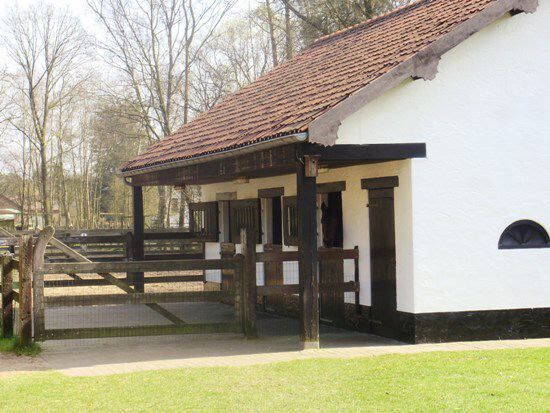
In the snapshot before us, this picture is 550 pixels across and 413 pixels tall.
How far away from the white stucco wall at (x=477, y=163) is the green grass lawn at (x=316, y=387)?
2.03m

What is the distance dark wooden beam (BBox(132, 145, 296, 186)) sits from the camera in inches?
483

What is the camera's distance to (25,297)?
12156 mm

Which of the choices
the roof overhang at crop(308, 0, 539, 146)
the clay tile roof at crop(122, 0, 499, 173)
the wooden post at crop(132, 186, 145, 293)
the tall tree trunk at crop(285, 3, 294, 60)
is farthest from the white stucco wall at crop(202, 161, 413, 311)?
the tall tree trunk at crop(285, 3, 294, 60)

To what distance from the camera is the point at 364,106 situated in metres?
12.0

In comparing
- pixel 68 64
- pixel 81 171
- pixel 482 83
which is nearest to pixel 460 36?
pixel 482 83

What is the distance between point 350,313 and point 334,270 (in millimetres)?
847

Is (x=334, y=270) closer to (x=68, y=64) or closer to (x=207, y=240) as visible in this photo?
(x=207, y=240)

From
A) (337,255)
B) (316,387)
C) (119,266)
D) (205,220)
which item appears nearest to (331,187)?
(337,255)

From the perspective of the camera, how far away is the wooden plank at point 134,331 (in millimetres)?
12117

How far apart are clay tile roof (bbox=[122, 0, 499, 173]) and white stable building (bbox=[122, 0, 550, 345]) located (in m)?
0.08

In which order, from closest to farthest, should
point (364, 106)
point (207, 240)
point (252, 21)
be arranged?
point (364, 106)
point (207, 240)
point (252, 21)

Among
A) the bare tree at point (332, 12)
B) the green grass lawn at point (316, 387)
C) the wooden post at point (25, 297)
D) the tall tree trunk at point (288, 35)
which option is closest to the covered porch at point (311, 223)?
the green grass lawn at point (316, 387)

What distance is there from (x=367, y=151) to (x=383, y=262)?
196cm

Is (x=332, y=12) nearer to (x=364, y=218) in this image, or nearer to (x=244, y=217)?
(x=244, y=217)
